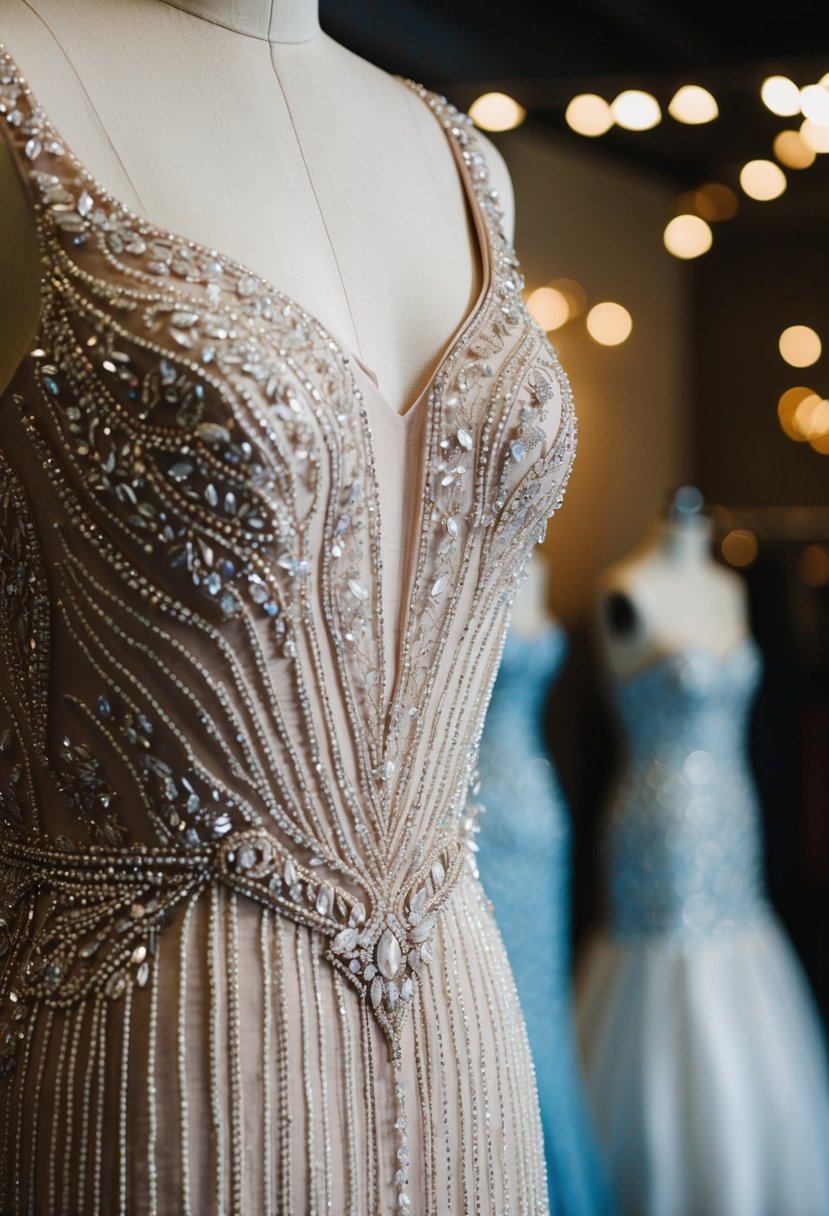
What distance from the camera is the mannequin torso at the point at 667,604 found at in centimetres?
324

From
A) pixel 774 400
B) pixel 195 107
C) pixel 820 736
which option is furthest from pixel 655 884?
pixel 195 107

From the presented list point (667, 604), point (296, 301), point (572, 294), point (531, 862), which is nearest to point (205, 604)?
point (296, 301)

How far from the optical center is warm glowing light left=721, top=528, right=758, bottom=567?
376 centimetres

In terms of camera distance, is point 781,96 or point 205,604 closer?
point 205,604

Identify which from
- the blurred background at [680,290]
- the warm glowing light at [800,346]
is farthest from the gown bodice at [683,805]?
the warm glowing light at [800,346]

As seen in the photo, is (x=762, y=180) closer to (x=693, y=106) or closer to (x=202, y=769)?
(x=693, y=106)

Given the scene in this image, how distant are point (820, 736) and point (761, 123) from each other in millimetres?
1628

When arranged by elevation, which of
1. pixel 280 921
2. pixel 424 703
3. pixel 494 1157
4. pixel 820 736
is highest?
pixel 820 736

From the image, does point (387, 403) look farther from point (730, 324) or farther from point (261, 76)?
point (730, 324)

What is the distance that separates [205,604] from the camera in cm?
99

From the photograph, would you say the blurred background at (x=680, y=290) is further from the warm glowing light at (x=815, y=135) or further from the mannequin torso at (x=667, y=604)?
the mannequin torso at (x=667, y=604)

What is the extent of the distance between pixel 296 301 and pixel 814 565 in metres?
2.98

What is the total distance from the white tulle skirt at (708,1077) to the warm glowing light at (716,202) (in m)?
2.33

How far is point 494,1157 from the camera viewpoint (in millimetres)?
1104
